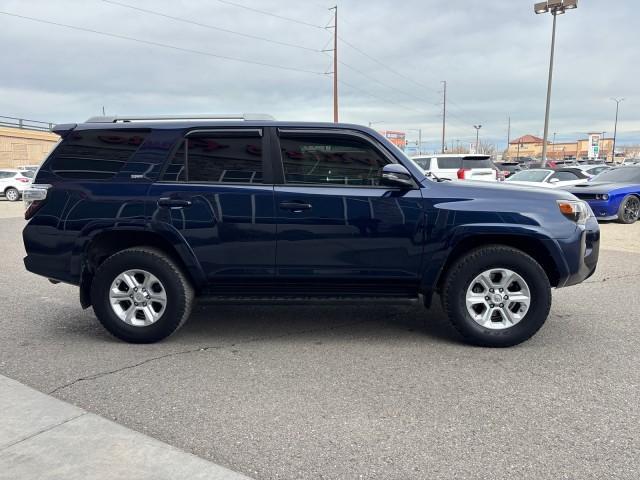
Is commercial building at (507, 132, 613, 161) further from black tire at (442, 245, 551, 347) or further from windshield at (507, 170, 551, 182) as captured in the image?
black tire at (442, 245, 551, 347)

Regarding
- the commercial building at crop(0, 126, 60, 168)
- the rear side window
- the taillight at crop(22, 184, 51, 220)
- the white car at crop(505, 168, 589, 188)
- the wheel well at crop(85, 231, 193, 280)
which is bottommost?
the wheel well at crop(85, 231, 193, 280)

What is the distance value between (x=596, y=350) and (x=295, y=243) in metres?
2.59

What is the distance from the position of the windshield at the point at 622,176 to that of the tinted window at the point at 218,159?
1223 cm

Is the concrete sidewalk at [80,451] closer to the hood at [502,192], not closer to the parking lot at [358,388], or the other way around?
the parking lot at [358,388]

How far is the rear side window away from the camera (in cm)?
438

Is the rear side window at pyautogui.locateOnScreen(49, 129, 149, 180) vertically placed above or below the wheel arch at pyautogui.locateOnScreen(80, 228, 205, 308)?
above

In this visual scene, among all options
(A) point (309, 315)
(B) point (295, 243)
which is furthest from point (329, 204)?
(A) point (309, 315)

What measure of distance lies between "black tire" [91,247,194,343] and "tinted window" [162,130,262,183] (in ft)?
2.26

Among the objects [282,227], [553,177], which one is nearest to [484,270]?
[282,227]

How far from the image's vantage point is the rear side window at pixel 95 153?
4.38 metres

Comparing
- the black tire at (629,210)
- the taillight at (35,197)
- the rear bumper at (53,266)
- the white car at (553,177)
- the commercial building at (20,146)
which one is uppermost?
the commercial building at (20,146)

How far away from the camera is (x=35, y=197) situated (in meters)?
4.36

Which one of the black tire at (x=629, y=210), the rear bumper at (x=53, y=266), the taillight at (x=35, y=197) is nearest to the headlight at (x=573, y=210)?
the rear bumper at (x=53, y=266)

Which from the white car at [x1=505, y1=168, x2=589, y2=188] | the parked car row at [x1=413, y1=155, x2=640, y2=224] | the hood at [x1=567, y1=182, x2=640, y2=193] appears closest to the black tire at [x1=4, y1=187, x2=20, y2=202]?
the parked car row at [x1=413, y1=155, x2=640, y2=224]
